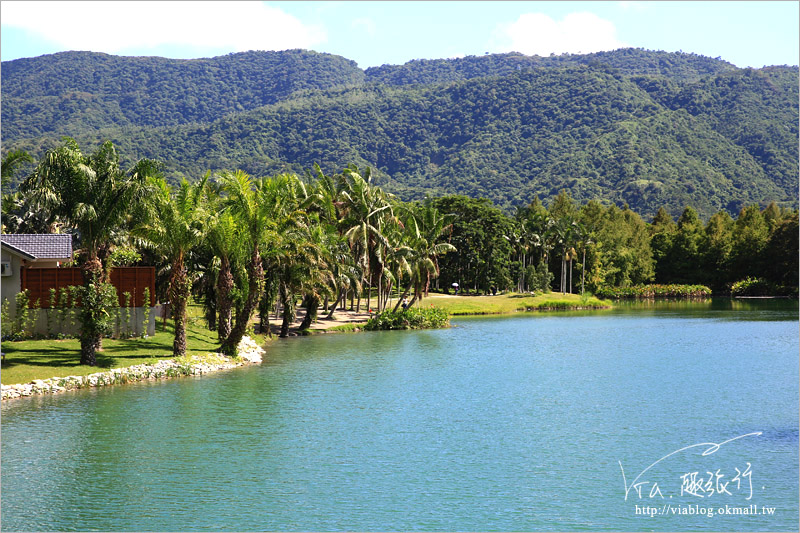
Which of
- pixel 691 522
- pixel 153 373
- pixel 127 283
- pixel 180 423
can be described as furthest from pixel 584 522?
pixel 127 283

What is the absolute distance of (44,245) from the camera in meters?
36.4

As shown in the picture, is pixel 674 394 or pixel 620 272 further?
pixel 620 272

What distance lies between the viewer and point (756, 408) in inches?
1113

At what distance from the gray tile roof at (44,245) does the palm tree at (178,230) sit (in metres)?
4.33

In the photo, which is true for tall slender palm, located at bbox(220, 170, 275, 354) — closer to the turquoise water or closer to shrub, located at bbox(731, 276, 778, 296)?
the turquoise water

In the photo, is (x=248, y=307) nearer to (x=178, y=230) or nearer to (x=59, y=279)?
(x=178, y=230)

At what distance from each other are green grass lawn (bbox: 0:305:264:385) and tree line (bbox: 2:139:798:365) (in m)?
0.82

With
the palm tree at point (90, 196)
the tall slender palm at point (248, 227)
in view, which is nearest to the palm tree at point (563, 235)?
the tall slender palm at point (248, 227)

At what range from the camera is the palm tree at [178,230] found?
33312 millimetres

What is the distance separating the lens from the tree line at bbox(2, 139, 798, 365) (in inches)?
1217

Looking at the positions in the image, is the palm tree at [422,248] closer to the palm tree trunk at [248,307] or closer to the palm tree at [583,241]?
the palm tree trunk at [248,307]

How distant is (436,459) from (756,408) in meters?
13.2

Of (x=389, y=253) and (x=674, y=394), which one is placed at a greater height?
(x=389, y=253)

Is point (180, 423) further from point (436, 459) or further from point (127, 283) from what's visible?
point (127, 283)
